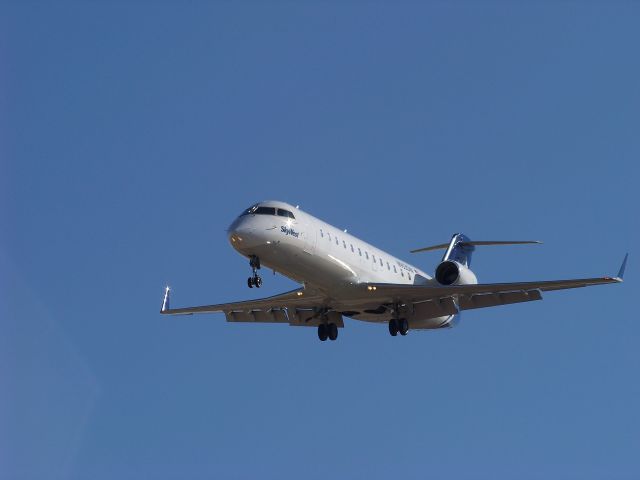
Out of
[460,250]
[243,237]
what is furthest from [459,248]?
[243,237]

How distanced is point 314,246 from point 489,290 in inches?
199

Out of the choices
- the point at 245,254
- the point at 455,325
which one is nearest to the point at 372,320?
the point at 455,325

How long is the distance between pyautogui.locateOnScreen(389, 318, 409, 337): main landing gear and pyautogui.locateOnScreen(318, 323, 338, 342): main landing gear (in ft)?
5.35

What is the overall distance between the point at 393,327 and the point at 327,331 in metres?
1.89

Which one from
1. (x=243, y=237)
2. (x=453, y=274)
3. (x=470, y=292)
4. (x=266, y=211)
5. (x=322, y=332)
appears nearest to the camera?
(x=243, y=237)

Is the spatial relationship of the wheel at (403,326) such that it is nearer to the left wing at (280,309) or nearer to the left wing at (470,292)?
the left wing at (470,292)

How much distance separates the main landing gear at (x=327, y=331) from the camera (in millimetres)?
31719

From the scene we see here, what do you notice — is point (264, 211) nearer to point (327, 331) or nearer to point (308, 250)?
point (308, 250)

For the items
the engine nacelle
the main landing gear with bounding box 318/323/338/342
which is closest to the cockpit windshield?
the main landing gear with bounding box 318/323/338/342

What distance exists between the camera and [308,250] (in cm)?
2805

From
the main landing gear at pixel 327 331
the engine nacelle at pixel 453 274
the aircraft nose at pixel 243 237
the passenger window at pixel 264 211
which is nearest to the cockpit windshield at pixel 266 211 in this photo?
the passenger window at pixel 264 211

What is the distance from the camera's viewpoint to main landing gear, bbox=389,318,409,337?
3105 centimetres

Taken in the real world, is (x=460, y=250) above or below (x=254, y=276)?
above

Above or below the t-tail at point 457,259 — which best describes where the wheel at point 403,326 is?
below
